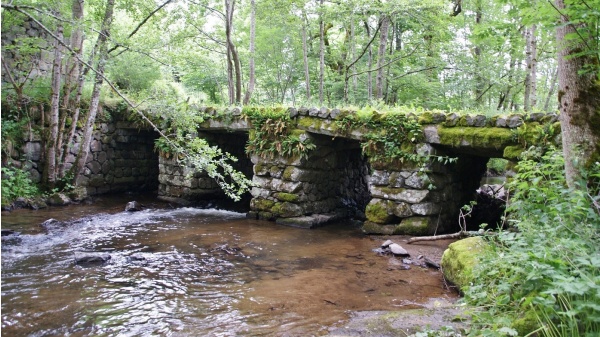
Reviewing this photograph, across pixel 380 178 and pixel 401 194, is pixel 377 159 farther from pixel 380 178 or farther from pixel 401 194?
pixel 401 194

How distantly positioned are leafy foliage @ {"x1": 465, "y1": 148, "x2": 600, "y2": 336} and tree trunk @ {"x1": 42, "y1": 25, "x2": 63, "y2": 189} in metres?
9.55

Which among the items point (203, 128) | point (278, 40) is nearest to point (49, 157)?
point (203, 128)

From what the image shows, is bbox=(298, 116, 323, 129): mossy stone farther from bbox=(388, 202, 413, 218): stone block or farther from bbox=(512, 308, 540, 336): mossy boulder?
bbox=(512, 308, 540, 336): mossy boulder

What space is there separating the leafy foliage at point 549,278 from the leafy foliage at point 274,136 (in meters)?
5.14

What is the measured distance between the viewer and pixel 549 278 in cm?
267

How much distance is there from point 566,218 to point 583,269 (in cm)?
97

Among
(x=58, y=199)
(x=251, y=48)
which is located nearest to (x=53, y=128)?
(x=58, y=199)

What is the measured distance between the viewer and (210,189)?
11.4 metres

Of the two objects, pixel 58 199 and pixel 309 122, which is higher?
pixel 309 122

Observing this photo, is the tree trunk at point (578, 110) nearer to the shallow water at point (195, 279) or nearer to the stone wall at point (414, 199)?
the shallow water at point (195, 279)

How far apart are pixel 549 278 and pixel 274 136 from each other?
673cm

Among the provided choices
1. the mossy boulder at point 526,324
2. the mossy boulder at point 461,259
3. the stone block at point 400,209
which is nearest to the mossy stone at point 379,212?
the stone block at point 400,209

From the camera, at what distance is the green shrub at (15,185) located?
8.95 m

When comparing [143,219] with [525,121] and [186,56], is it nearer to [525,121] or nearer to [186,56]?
[186,56]
